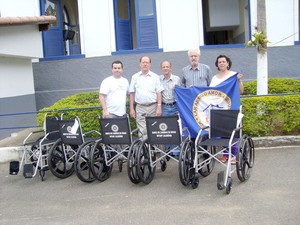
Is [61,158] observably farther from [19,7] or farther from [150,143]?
[19,7]

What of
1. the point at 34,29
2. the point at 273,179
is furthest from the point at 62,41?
the point at 273,179

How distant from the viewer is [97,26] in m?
11.2

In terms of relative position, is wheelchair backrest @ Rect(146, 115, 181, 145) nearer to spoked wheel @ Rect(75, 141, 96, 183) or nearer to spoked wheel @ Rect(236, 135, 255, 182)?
spoked wheel @ Rect(236, 135, 255, 182)

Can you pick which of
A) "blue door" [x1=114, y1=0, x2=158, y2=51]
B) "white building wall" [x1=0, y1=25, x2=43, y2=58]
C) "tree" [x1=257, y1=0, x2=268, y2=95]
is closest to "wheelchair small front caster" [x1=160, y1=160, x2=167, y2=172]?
"tree" [x1=257, y1=0, x2=268, y2=95]

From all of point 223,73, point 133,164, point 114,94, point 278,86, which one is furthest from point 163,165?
point 278,86

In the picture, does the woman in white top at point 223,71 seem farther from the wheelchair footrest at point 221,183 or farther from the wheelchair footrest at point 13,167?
the wheelchair footrest at point 13,167

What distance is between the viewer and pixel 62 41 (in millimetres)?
12586

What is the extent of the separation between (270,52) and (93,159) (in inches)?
276

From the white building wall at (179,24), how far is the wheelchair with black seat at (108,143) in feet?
18.1

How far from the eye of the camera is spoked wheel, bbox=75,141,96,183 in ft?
18.3

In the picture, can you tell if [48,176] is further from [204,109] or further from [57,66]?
[57,66]

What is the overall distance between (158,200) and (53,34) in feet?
28.7

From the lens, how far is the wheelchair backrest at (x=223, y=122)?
5.62 meters

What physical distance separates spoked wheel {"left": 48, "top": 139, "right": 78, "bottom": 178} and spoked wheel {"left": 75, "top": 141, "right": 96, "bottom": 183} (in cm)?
31
